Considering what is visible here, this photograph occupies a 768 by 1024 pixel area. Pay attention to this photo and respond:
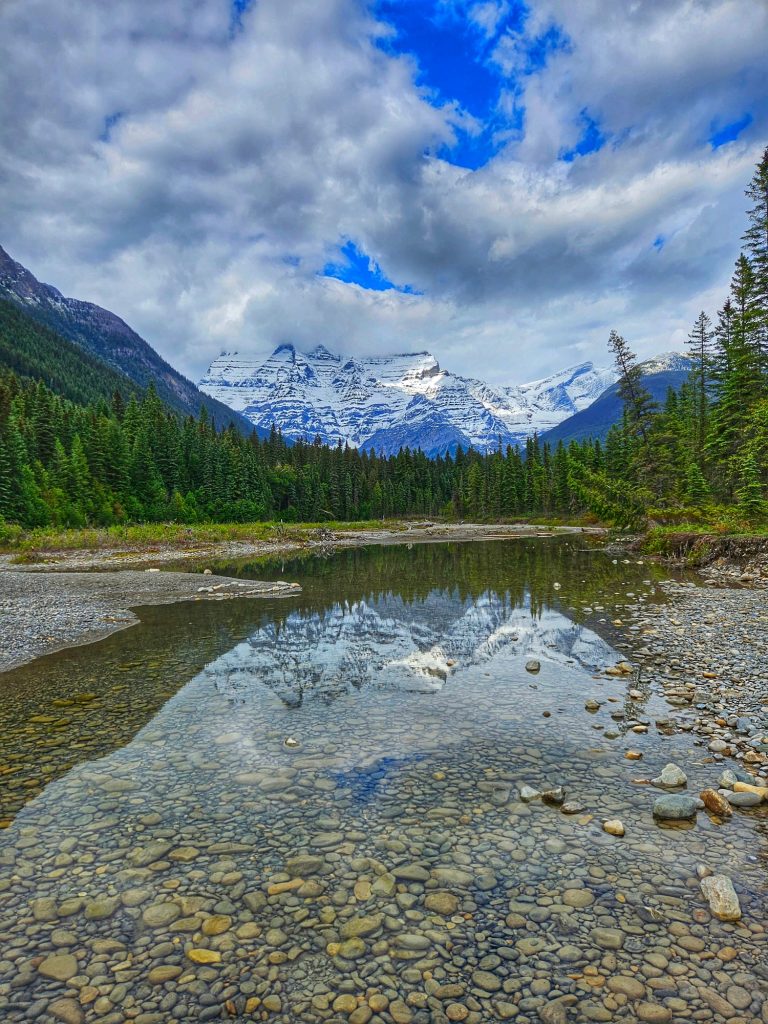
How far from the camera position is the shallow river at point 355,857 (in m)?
4.18

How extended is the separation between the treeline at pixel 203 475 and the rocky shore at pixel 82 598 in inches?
1297

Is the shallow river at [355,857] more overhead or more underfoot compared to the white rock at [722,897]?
more underfoot

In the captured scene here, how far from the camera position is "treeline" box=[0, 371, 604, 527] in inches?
2687

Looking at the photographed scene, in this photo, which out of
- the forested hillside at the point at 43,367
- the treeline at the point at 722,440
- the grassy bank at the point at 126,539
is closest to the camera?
the treeline at the point at 722,440

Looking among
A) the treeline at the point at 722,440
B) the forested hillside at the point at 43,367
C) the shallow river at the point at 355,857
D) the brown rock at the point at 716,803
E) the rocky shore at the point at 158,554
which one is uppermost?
the forested hillside at the point at 43,367

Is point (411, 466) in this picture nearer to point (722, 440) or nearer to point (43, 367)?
point (722, 440)

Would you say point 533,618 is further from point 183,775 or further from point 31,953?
point 31,953

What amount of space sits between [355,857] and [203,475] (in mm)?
93611

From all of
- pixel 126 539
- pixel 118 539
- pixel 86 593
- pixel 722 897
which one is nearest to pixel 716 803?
pixel 722 897

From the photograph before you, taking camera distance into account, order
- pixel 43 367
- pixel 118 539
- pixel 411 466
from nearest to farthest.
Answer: pixel 118 539, pixel 411 466, pixel 43 367

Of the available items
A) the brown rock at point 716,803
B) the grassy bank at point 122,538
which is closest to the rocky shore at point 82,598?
the brown rock at point 716,803

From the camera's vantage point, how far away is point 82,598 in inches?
945

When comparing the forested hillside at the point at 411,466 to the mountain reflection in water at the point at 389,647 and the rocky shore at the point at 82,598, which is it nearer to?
the mountain reflection in water at the point at 389,647

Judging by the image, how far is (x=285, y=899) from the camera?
17.3ft
